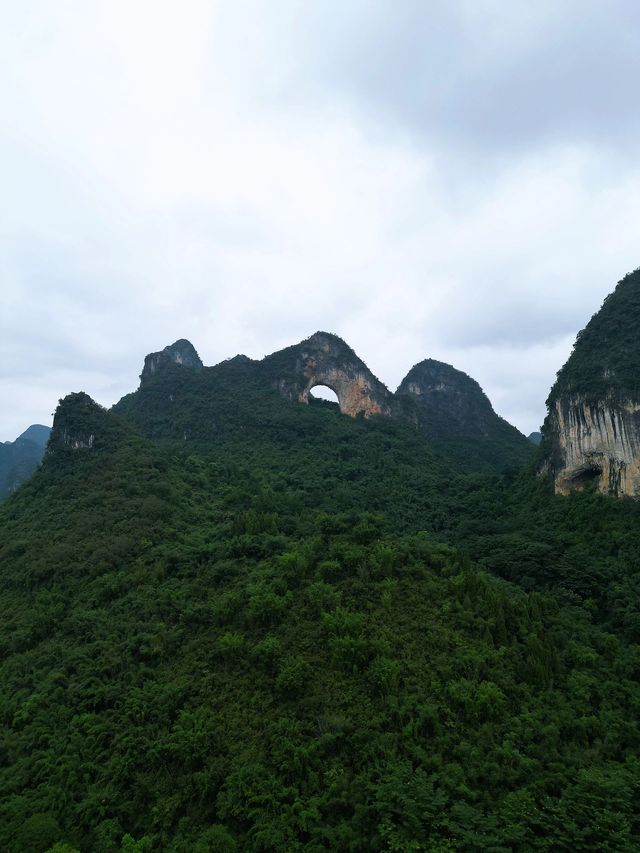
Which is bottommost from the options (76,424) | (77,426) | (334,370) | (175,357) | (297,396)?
(77,426)

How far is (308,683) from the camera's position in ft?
39.5

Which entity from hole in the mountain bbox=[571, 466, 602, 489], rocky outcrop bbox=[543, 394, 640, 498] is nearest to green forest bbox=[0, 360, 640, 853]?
rocky outcrop bbox=[543, 394, 640, 498]

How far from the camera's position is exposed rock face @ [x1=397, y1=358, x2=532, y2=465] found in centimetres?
6162

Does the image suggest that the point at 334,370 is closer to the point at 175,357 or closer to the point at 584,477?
the point at 175,357

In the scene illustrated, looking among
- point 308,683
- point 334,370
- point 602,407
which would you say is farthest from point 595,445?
point 334,370

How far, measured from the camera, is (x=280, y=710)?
11523 mm

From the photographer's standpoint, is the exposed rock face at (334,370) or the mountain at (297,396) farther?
the exposed rock face at (334,370)

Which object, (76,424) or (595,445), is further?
(76,424)

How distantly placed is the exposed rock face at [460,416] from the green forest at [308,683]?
36.0 metres

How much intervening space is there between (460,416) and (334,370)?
978 inches

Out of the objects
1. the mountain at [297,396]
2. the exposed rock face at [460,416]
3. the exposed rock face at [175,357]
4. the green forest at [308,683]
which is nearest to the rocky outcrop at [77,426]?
the green forest at [308,683]

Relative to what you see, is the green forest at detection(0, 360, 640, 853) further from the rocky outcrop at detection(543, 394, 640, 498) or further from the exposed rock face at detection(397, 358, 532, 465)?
the exposed rock face at detection(397, 358, 532, 465)

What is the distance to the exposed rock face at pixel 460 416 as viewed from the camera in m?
61.6

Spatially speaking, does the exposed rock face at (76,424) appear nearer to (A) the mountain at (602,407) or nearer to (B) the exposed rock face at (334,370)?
(B) the exposed rock face at (334,370)
